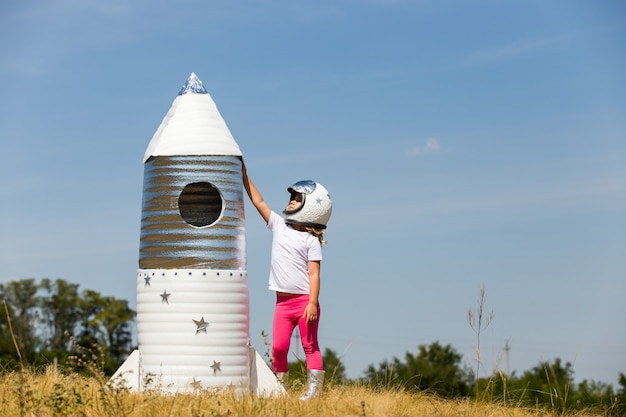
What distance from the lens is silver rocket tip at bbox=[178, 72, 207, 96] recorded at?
779 cm

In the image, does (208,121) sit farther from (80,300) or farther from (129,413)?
(80,300)

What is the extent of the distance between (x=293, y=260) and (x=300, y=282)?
187 millimetres

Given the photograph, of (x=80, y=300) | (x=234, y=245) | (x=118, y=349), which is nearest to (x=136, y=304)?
(x=234, y=245)

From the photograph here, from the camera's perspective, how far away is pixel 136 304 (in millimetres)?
7434

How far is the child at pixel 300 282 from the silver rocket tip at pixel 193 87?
1224 mm

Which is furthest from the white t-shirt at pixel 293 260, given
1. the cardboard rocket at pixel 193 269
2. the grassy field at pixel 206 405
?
the grassy field at pixel 206 405

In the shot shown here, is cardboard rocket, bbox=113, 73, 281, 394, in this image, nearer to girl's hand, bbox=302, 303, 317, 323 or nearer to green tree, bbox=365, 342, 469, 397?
girl's hand, bbox=302, 303, 317, 323

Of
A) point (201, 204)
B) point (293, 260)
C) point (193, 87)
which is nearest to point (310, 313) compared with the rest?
point (293, 260)

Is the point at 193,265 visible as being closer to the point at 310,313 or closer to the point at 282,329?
the point at 282,329

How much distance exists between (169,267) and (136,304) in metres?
0.47

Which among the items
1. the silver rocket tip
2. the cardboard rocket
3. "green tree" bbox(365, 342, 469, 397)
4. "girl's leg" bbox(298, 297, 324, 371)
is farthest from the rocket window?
"green tree" bbox(365, 342, 469, 397)

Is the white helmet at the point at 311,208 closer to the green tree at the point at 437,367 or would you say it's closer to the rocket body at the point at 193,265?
the rocket body at the point at 193,265

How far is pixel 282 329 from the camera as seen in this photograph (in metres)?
7.42

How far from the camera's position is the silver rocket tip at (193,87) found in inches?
307
